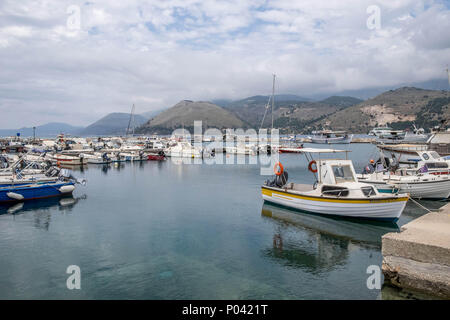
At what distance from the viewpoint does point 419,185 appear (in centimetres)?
2509

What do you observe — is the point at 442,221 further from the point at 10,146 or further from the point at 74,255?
the point at 10,146

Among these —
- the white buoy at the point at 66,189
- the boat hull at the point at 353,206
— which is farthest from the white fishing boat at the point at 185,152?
the boat hull at the point at 353,206

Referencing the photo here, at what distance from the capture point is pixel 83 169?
5366 cm

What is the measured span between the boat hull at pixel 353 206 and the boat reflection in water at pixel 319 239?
18.1 inches

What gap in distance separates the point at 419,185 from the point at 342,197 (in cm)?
969

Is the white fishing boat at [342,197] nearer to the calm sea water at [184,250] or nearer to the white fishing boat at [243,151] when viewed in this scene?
the calm sea water at [184,250]

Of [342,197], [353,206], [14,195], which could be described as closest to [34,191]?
[14,195]

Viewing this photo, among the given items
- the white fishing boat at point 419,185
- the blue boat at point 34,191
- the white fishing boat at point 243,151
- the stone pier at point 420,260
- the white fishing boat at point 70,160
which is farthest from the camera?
the white fishing boat at point 243,151

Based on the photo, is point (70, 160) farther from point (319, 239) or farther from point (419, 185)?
point (419, 185)

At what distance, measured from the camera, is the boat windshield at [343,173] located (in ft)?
69.4

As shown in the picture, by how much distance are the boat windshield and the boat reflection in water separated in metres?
2.68

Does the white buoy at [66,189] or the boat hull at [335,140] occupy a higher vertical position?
the boat hull at [335,140]

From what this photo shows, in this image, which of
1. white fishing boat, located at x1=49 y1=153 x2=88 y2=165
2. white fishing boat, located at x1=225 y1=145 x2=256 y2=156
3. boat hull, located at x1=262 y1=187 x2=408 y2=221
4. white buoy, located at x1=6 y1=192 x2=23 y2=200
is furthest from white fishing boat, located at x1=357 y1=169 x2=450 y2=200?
white fishing boat, located at x1=225 y1=145 x2=256 y2=156
